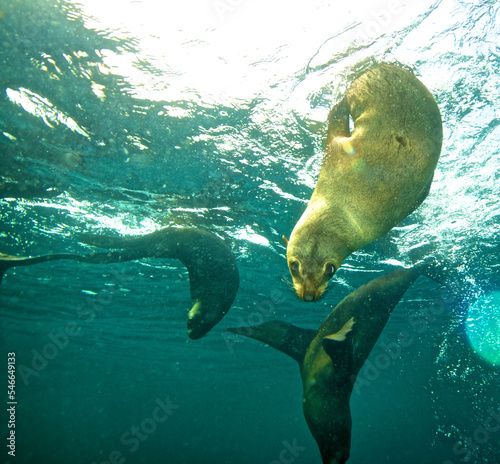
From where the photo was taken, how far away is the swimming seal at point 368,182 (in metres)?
2.08

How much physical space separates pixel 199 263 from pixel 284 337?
1.98 m

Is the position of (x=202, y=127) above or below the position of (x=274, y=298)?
above

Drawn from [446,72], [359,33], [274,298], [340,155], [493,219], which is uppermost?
[359,33]

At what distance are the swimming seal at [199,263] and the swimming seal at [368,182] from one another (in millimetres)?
3369

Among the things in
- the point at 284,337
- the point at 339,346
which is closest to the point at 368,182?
the point at 339,346

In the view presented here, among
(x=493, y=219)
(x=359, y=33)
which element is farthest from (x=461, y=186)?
(x=359, y=33)

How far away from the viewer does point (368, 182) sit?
7.41ft

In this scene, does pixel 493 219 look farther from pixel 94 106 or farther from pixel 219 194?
pixel 94 106

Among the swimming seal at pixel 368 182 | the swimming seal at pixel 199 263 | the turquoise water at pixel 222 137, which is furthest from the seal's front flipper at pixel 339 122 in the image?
the swimming seal at pixel 199 263

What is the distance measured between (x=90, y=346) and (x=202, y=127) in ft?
126

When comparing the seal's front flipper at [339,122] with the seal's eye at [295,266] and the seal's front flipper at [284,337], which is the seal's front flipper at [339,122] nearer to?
the seal's eye at [295,266]

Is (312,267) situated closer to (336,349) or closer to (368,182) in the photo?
(368,182)

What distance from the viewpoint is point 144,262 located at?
14.7 m

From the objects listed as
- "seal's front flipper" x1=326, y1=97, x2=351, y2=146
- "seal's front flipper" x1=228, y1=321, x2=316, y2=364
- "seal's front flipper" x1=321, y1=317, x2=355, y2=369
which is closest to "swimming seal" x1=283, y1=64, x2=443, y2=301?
"seal's front flipper" x1=326, y1=97, x2=351, y2=146
